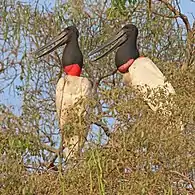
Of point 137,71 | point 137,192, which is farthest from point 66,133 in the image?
point 137,71

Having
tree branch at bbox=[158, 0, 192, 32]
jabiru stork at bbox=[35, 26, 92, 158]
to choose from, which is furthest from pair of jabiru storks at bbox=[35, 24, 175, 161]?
tree branch at bbox=[158, 0, 192, 32]

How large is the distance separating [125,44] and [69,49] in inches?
13.5

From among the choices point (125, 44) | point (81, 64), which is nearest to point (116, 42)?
point (125, 44)

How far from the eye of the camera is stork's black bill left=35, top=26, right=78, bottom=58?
4617mm

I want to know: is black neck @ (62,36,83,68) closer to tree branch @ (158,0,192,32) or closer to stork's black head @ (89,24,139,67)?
stork's black head @ (89,24,139,67)

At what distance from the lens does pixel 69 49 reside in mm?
4633

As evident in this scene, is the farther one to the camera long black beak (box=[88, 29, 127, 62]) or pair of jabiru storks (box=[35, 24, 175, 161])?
long black beak (box=[88, 29, 127, 62])

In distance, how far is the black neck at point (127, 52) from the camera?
452 cm

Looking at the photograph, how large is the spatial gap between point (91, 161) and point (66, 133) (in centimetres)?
38

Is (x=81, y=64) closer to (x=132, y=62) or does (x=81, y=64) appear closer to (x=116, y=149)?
(x=132, y=62)

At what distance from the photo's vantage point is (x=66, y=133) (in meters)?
2.82

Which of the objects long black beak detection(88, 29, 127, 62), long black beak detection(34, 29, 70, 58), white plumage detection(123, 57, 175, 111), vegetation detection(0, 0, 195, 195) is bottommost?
vegetation detection(0, 0, 195, 195)

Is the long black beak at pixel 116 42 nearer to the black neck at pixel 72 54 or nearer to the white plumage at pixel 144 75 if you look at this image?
the black neck at pixel 72 54

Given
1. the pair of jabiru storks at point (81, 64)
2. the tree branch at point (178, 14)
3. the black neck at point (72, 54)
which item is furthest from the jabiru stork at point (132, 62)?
the tree branch at point (178, 14)
